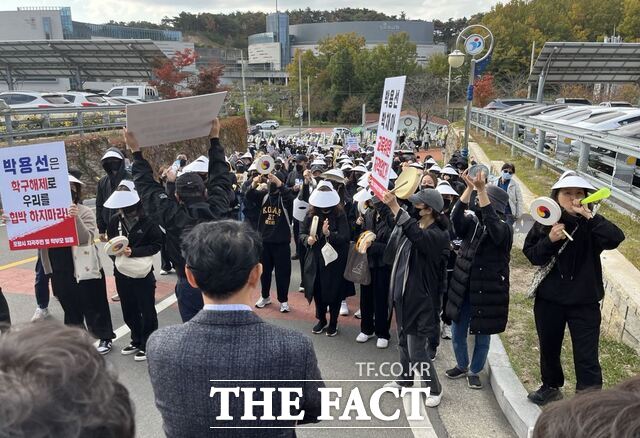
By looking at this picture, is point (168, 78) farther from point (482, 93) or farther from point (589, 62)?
point (482, 93)

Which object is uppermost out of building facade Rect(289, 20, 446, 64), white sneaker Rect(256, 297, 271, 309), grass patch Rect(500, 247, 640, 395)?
building facade Rect(289, 20, 446, 64)

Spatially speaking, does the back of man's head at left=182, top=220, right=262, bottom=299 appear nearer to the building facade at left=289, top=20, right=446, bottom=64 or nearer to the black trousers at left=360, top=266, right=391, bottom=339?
the black trousers at left=360, top=266, right=391, bottom=339

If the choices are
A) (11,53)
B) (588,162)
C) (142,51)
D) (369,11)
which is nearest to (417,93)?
(142,51)

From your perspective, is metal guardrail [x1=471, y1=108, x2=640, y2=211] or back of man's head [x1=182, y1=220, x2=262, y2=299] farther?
metal guardrail [x1=471, y1=108, x2=640, y2=211]

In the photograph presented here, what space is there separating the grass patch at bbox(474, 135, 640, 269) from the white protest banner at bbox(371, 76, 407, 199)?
2946 millimetres

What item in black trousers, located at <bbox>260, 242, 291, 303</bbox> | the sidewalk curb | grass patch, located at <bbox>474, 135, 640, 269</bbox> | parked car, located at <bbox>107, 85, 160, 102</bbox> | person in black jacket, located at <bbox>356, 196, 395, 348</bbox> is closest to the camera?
the sidewalk curb

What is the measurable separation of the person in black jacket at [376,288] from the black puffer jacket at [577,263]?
1.60 meters

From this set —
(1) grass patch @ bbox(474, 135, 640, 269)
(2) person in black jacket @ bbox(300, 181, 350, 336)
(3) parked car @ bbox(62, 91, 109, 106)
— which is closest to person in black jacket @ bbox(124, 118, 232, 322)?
(2) person in black jacket @ bbox(300, 181, 350, 336)

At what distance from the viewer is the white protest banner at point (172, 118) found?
3.29 metres

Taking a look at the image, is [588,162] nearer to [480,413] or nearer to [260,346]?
[480,413]

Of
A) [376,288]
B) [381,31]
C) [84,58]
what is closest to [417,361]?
[376,288]

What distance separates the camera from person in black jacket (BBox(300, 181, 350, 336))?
4895 millimetres

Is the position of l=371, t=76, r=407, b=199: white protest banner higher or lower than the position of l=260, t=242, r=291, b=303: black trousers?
higher

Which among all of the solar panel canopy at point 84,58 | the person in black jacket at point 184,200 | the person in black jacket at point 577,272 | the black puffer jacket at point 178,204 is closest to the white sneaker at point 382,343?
the person in black jacket at point 577,272
